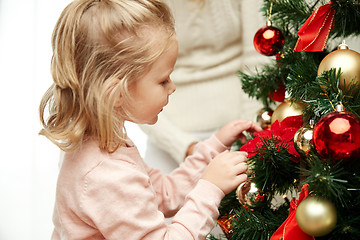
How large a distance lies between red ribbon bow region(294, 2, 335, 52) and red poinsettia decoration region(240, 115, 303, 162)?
12cm

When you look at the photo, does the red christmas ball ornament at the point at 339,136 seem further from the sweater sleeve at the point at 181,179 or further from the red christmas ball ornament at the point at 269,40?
the sweater sleeve at the point at 181,179

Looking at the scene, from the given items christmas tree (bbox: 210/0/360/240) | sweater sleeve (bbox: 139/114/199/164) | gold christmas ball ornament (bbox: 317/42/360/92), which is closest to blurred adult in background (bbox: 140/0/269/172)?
sweater sleeve (bbox: 139/114/199/164)

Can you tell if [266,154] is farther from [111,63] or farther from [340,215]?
[111,63]

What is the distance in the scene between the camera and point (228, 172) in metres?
0.67

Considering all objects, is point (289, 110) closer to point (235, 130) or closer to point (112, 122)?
point (235, 130)

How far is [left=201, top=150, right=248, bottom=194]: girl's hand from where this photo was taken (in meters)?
0.66

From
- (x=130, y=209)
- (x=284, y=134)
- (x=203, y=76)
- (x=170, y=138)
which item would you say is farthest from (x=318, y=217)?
(x=203, y=76)

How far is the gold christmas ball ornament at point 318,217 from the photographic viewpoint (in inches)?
17.3

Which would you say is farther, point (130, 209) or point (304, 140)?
point (130, 209)

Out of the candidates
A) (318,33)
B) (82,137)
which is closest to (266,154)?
(318,33)

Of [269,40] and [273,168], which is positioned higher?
[269,40]

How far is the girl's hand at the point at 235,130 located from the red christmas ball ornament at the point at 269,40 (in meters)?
0.17

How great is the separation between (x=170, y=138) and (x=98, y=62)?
481 millimetres

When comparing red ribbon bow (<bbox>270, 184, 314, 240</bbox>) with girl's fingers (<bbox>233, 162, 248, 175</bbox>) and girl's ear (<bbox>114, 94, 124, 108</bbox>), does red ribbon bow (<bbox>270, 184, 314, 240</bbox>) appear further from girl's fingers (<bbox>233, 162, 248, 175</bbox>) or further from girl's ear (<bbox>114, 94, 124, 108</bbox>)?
girl's ear (<bbox>114, 94, 124, 108</bbox>)
